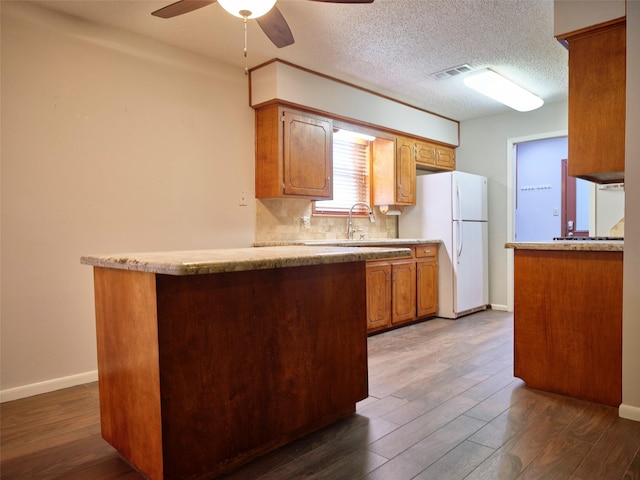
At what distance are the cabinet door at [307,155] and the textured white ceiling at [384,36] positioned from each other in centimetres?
48

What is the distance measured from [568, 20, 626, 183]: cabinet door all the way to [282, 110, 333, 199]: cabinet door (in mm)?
2092

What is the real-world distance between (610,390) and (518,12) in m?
2.43

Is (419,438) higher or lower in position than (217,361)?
lower

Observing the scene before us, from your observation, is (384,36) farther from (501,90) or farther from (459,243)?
(459,243)

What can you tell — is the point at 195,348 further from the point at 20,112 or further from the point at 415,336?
the point at 415,336

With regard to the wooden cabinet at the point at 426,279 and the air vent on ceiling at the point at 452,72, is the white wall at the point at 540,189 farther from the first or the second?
the air vent on ceiling at the point at 452,72

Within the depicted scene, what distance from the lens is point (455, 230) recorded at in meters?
4.93

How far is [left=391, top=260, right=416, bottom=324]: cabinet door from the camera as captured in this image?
445 cm

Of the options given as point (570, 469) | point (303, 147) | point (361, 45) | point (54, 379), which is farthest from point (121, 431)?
point (361, 45)

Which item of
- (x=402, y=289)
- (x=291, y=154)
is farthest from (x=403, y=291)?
(x=291, y=154)

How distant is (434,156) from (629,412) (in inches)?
151

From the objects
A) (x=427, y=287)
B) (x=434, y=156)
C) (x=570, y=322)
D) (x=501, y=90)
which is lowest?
(x=427, y=287)

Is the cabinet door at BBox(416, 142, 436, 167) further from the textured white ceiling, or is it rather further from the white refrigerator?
the textured white ceiling

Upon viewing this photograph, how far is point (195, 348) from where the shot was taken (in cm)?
167
